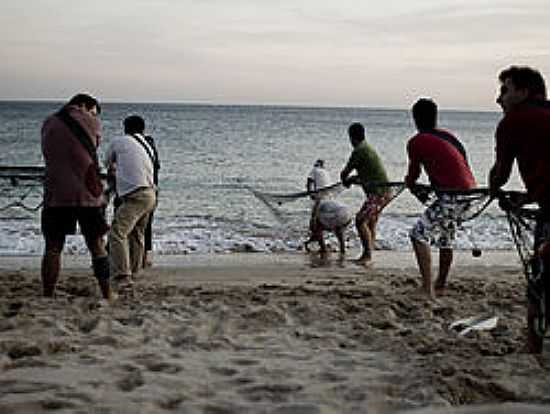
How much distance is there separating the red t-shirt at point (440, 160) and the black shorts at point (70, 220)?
2607mm

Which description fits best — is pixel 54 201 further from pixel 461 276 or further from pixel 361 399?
pixel 461 276

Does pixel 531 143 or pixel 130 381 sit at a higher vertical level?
pixel 531 143

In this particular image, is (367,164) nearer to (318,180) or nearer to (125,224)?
(318,180)

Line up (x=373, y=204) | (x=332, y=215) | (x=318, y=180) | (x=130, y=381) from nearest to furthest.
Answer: (x=130, y=381) < (x=373, y=204) < (x=332, y=215) < (x=318, y=180)

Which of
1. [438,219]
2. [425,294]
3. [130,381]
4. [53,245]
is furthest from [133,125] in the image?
[130,381]

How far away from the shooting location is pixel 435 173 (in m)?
6.64

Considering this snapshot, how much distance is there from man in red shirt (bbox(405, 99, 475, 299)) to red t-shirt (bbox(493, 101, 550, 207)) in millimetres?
2202

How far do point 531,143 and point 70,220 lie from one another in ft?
11.8

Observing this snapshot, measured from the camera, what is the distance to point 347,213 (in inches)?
407

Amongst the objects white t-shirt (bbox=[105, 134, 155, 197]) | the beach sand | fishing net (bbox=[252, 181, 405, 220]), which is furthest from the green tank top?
white t-shirt (bbox=[105, 134, 155, 197])

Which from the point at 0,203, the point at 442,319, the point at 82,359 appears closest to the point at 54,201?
the point at 82,359

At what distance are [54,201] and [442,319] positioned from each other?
310cm

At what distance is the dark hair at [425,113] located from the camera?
6637 mm

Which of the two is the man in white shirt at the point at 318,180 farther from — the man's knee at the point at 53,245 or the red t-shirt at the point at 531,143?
the red t-shirt at the point at 531,143
